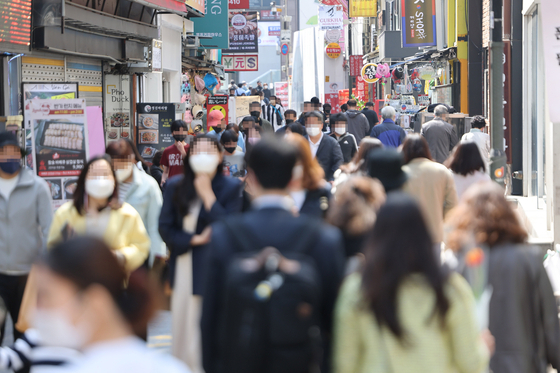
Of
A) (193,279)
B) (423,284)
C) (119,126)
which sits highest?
(119,126)

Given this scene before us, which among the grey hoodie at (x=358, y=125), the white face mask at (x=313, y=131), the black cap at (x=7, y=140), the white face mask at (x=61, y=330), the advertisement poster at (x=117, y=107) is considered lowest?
the white face mask at (x=61, y=330)

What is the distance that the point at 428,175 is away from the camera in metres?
6.71

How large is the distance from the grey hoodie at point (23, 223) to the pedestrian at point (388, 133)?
695 centimetres

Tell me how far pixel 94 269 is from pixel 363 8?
41343 mm

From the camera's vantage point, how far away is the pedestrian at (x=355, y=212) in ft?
13.8

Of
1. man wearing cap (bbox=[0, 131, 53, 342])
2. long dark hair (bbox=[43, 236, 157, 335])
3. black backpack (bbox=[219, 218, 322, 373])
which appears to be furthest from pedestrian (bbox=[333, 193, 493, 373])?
man wearing cap (bbox=[0, 131, 53, 342])

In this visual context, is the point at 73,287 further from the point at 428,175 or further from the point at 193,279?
the point at 428,175

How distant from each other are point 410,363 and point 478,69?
19600 mm

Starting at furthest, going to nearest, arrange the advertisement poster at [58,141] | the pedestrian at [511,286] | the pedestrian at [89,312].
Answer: the advertisement poster at [58,141], the pedestrian at [511,286], the pedestrian at [89,312]

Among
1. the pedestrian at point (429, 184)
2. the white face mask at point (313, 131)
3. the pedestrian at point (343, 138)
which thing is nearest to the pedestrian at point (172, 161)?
the white face mask at point (313, 131)

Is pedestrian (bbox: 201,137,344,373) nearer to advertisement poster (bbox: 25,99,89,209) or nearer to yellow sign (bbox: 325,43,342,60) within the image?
advertisement poster (bbox: 25,99,89,209)

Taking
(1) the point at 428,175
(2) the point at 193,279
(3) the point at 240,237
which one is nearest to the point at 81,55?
(1) the point at 428,175

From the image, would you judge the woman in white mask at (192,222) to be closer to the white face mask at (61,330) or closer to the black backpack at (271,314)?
the black backpack at (271,314)

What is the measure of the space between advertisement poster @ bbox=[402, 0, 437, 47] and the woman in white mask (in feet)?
70.3
